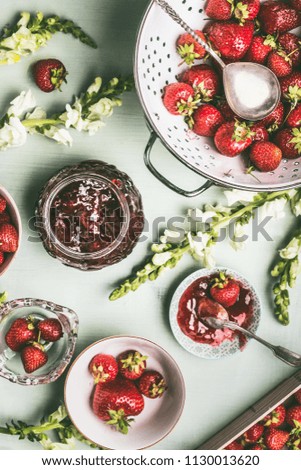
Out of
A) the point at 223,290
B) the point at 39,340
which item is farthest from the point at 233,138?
the point at 39,340

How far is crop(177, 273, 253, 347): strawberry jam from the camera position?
1176mm

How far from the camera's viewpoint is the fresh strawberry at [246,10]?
1.05 m

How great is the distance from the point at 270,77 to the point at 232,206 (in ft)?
0.84

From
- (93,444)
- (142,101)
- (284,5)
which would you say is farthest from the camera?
(93,444)

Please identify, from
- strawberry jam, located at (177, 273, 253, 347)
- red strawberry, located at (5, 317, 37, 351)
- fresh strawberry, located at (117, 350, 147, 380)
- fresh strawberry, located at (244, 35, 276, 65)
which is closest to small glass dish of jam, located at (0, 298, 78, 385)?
red strawberry, located at (5, 317, 37, 351)

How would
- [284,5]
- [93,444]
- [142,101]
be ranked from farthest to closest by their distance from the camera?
[93,444]
[284,5]
[142,101]

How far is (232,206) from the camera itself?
1.19 meters

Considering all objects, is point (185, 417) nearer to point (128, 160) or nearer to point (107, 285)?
point (107, 285)

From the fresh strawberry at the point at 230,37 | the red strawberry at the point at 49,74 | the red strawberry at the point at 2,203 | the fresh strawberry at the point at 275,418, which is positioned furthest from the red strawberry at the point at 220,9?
the fresh strawberry at the point at 275,418

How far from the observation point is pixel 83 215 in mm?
1080

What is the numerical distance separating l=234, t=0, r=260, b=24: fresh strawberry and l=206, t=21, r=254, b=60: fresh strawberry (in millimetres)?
12

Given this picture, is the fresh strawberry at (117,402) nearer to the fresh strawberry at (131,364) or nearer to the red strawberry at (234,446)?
the fresh strawberry at (131,364)

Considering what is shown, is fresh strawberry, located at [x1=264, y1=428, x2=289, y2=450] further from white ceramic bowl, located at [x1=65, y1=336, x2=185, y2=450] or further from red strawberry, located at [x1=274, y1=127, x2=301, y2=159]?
red strawberry, located at [x1=274, y1=127, x2=301, y2=159]
